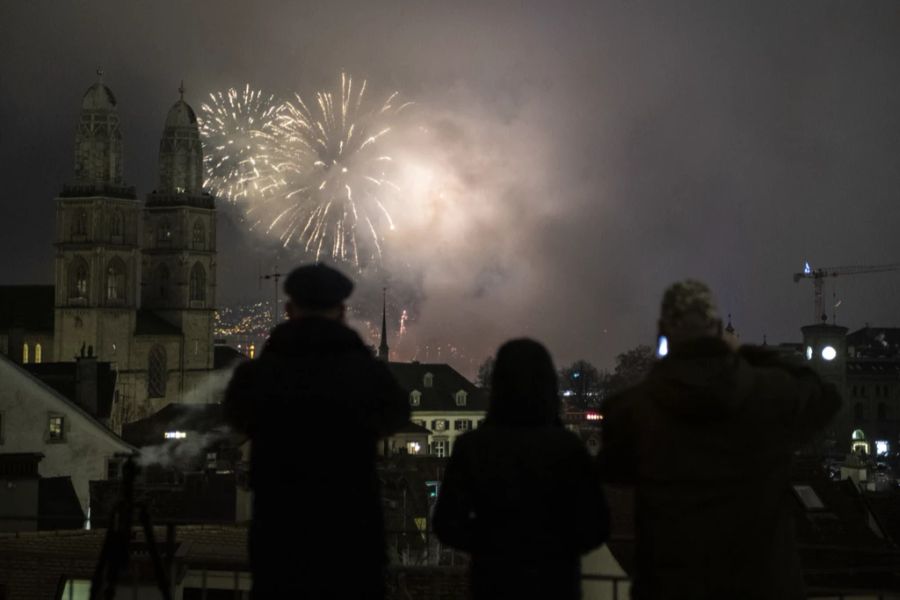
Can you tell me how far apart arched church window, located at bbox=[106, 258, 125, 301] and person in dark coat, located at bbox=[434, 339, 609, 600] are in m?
136

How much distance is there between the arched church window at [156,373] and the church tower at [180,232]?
22.3 feet

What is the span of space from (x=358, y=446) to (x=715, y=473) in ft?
5.39

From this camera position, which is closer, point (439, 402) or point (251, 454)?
point (251, 454)

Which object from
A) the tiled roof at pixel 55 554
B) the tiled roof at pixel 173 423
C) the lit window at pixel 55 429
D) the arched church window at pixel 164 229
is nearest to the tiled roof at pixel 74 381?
the tiled roof at pixel 173 423

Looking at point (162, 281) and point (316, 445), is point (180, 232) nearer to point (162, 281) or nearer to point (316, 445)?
point (162, 281)

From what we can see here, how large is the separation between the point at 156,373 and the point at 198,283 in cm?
1306

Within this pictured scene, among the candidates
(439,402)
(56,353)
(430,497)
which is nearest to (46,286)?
(56,353)

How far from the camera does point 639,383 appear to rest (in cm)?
623

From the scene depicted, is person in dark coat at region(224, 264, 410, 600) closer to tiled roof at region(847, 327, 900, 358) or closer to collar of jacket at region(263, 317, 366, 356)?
collar of jacket at region(263, 317, 366, 356)

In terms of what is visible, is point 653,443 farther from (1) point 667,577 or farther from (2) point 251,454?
(2) point 251,454

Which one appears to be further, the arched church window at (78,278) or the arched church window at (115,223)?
the arched church window at (115,223)

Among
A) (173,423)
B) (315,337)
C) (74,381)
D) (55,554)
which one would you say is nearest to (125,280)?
(173,423)

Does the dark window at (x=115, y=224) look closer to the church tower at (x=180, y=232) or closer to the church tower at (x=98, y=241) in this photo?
the church tower at (x=98, y=241)

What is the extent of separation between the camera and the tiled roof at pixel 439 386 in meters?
120
